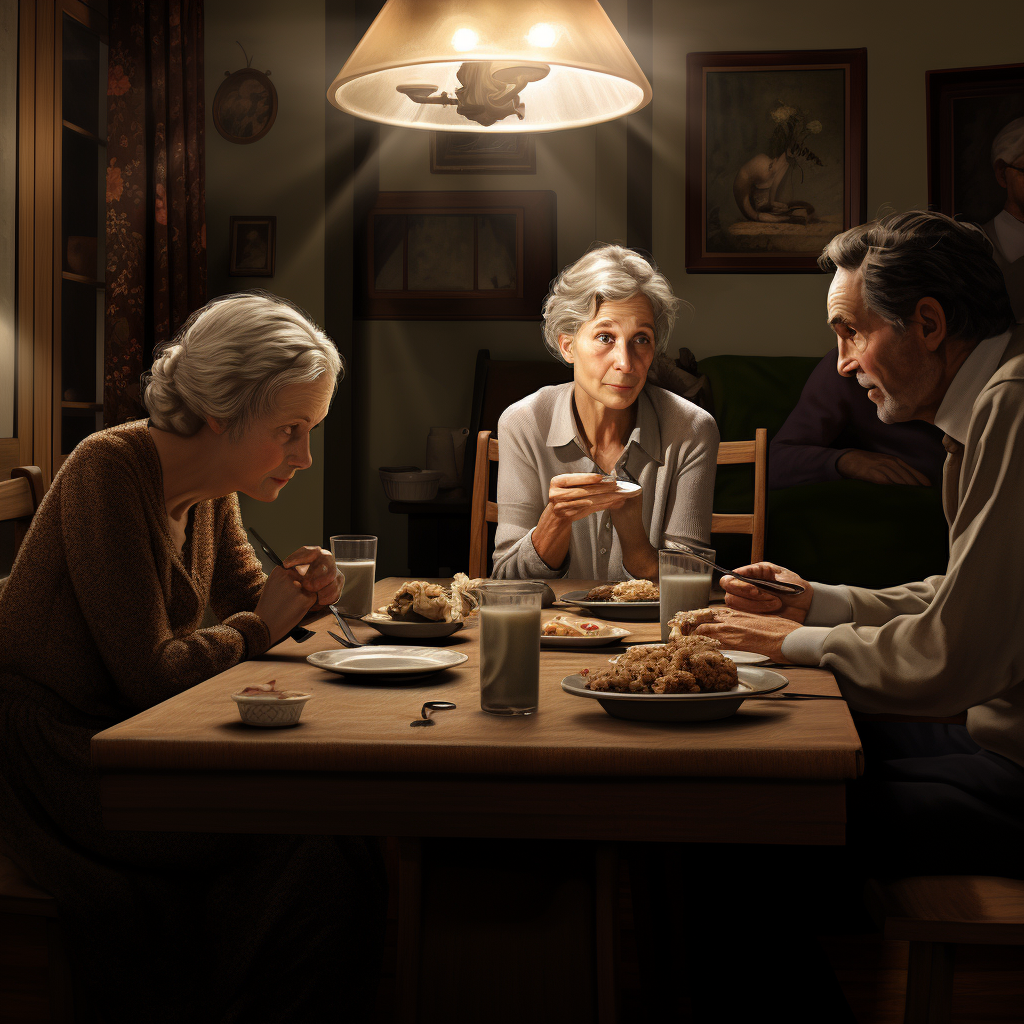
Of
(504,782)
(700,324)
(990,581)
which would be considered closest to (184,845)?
(504,782)

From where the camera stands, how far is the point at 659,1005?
181 cm

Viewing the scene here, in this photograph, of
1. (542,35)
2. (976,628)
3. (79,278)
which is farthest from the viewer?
(79,278)

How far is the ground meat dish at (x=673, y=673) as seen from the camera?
111 cm

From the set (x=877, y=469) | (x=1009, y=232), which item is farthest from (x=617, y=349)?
(x=1009, y=232)

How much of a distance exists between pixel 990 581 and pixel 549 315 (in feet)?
5.09

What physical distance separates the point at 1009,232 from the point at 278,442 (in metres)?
4.32

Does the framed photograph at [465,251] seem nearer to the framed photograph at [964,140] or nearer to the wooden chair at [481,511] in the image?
the framed photograph at [964,140]

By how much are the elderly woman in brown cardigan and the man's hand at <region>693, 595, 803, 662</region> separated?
0.61 m

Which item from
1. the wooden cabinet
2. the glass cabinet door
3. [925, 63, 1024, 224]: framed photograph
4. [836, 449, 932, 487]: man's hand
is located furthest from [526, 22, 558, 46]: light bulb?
[925, 63, 1024, 224]: framed photograph

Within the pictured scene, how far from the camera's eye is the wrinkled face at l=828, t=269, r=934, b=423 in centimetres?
163

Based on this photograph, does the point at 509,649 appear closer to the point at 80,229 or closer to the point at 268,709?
the point at 268,709

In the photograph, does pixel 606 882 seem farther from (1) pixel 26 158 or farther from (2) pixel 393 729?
(1) pixel 26 158

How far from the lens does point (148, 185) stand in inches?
151

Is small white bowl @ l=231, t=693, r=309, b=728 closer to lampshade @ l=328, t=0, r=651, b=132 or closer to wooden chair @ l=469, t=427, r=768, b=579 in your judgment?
lampshade @ l=328, t=0, r=651, b=132
